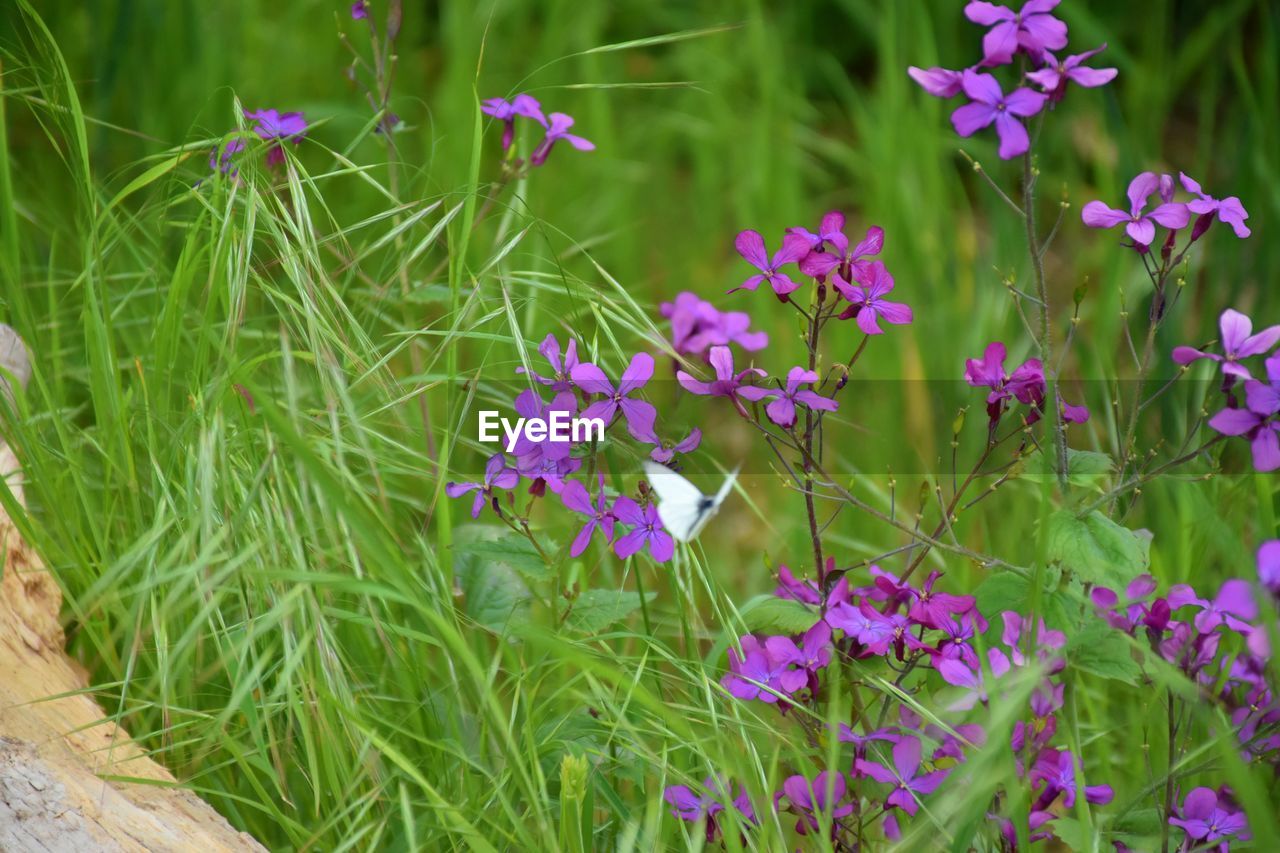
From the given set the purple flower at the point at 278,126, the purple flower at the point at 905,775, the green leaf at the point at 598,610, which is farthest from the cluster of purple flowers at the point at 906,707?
the purple flower at the point at 278,126

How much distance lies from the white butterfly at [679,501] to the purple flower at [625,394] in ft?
0.25

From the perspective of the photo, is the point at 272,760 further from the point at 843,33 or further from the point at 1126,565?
the point at 843,33

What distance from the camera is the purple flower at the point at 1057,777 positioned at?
102cm

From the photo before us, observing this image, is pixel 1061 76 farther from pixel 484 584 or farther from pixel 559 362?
pixel 484 584

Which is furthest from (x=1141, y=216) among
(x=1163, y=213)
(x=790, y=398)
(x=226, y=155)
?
(x=226, y=155)

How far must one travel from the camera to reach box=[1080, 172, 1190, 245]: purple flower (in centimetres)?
95

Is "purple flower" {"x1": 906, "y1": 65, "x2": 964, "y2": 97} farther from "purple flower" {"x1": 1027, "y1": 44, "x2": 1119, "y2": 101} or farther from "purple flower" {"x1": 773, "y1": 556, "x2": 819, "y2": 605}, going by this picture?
"purple flower" {"x1": 773, "y1": 556, "x2": 819, "y2": 605}

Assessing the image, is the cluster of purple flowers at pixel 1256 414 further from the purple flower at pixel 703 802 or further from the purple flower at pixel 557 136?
the purple flower at pixel 557 136

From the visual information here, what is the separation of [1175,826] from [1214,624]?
187 millimetres

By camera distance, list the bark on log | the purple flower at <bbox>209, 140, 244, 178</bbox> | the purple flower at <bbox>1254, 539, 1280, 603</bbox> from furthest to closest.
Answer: the purple flower at <bbox>209, 140, 244, 178</bbox>
the bark on log
the purple flower at <bbox>1254, 539, 1280, 603</bbox>

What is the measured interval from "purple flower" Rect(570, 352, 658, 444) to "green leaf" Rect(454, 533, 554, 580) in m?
0.15

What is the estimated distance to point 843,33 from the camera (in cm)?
326

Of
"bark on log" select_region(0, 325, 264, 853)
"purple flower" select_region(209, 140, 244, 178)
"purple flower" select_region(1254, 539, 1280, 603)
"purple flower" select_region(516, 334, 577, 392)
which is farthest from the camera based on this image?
"purple flower" select_region(209, 140, 244, 178)

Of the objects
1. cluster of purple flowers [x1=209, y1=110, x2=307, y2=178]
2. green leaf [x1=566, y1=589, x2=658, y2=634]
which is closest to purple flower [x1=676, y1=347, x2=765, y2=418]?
green leaf [x1=566, y1=589, x2=658, y2=634]
